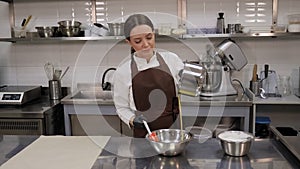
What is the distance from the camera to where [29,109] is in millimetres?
2488

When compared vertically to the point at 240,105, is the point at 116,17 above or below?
above

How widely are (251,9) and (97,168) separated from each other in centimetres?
217

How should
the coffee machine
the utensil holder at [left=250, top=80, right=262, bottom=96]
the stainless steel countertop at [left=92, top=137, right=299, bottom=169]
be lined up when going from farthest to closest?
the utensil holder at [left=250, top=80, right=262, bottom=96], the coffee machine, the stainless steel countertop at [left=92, top=137, right=299, bottom=169]

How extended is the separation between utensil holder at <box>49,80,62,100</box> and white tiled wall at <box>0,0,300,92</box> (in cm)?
25

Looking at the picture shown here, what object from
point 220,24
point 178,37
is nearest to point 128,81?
point 178,37

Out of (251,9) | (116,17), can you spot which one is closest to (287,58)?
(251,9)

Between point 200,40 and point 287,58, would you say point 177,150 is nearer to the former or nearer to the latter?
point 200,40

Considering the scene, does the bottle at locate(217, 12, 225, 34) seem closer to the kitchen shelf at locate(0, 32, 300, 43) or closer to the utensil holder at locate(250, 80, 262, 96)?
the kitchen shelf at locate(0, 32, 300, 43)

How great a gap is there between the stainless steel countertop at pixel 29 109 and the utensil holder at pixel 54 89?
81 mm

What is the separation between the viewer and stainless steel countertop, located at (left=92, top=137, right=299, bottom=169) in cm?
117

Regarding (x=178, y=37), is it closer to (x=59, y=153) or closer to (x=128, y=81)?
(x=128, y=81)

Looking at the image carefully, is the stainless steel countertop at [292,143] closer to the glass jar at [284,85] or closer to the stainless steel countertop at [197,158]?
the stainless steel countertop at [197,158]

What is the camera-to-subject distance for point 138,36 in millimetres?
1716

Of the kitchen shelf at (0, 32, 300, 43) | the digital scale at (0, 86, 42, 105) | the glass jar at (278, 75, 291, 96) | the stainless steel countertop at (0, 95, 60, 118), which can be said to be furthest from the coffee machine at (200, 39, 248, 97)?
the digital scale at (0, 86, 42, 105)
